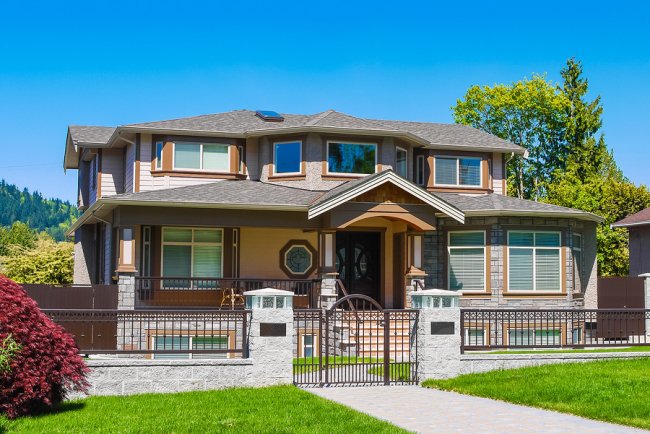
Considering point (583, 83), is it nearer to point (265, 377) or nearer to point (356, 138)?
point (356, 138)

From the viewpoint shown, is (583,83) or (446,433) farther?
(583,83)

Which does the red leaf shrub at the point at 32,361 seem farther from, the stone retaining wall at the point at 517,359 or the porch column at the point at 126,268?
the porch column at the point at 126,268

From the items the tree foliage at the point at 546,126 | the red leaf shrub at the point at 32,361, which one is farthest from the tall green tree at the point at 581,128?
the red leaf shrub at the point at 32,361

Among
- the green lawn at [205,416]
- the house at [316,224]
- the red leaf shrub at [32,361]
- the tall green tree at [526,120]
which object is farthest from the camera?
the tall green tree at [526,120]

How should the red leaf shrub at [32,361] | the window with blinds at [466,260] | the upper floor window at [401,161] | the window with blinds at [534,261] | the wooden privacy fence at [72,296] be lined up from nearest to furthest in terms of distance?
the red leaf shrub at [32,361] → the wooden privacy fence at [72,296] → the window with blinds at [534,261] → the window with blinds at [466,260] → the upper floor window at [401,161]

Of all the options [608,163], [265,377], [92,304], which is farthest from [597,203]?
[265,377]

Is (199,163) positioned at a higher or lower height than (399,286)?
higher

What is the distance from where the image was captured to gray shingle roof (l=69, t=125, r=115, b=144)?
1147 inches

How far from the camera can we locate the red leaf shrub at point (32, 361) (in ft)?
40.7

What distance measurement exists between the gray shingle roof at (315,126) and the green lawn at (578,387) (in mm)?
11611

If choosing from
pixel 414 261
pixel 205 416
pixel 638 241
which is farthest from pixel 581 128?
pixel 205 416

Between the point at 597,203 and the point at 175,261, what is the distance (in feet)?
77.4

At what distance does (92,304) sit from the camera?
22312 millimetres

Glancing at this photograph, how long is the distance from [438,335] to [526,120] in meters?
38.8
